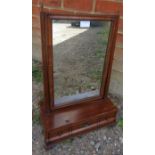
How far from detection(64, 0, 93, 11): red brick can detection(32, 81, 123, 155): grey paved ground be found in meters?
0.79

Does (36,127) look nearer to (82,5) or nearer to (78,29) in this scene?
(78,29)

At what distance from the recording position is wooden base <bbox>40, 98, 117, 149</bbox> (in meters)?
1.14

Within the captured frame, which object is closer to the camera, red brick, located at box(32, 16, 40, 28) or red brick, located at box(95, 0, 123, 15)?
red brick, located at box(95, 0, 123, 15)

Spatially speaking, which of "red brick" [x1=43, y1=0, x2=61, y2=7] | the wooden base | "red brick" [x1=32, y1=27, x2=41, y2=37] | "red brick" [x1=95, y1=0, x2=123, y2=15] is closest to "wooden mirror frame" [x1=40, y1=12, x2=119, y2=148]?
the wooden base

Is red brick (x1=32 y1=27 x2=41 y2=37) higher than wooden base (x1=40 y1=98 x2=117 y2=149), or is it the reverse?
red brick (x1=32 y1=27 x2=41 y2=37)

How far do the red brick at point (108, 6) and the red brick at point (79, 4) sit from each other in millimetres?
53

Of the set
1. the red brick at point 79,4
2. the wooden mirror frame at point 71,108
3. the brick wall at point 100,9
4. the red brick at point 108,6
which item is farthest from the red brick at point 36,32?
the wooden mirror frame at point 71,108

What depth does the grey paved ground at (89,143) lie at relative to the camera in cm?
118

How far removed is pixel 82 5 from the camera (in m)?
1.35

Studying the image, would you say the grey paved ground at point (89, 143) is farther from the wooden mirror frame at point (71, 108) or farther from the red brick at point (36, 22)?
the red brick at point (36, 22)

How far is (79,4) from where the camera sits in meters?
1.36

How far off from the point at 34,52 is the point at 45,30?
92 centimetres

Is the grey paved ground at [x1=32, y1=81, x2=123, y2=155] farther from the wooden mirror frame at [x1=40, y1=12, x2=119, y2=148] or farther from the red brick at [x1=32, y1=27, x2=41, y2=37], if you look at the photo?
the red brick at [x1=32, y1=27, x2=41, y2=37]

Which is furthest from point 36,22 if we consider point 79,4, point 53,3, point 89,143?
point 89,143
